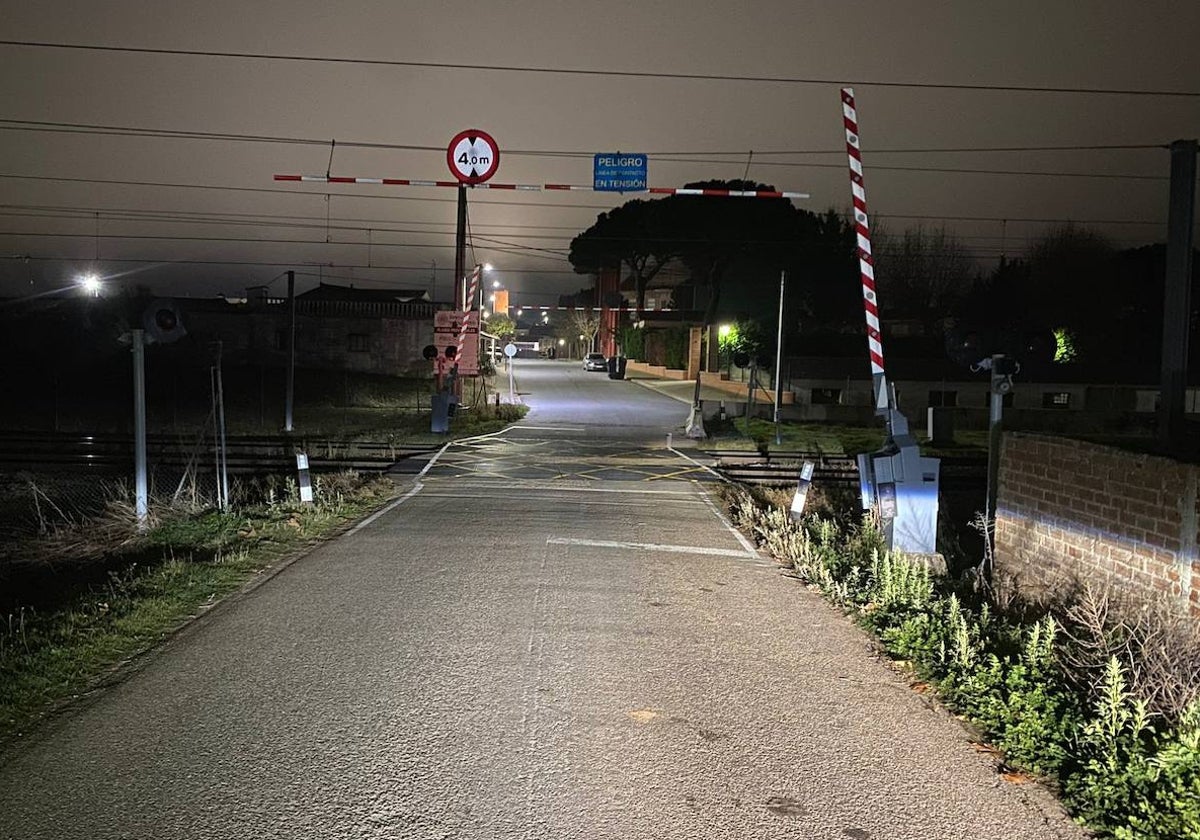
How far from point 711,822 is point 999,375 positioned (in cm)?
799

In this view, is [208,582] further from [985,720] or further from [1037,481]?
[1037,481]

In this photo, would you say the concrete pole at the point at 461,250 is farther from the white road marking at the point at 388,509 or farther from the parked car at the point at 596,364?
the parked car at the point at 596,364

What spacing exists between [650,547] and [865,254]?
3.92 m

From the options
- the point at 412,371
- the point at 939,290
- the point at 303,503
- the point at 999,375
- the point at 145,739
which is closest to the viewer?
the point at 145,739

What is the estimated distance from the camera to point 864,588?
8.35 meters

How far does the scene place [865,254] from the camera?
9.90 meters

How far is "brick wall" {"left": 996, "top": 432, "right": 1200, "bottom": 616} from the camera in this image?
6.93 metres

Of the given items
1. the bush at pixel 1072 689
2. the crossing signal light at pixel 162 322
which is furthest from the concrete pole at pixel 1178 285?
the crossing signal light at pixel 162 322

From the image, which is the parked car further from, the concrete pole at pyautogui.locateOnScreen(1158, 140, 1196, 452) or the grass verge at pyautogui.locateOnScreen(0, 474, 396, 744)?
the concrete pole at pyautogui.locateOnScreen(1158, 140, 1196, 452)

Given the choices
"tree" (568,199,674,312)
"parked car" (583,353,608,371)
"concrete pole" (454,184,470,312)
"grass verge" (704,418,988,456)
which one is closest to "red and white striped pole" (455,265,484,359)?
"concrete pole" (454,184,470,312)

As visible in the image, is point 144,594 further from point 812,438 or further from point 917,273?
point 917,273

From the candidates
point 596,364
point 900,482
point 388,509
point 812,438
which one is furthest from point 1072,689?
point 596,364

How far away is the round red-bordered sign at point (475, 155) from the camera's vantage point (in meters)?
23.0

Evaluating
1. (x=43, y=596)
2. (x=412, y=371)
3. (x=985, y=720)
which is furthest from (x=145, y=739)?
(x=412, y=371)
